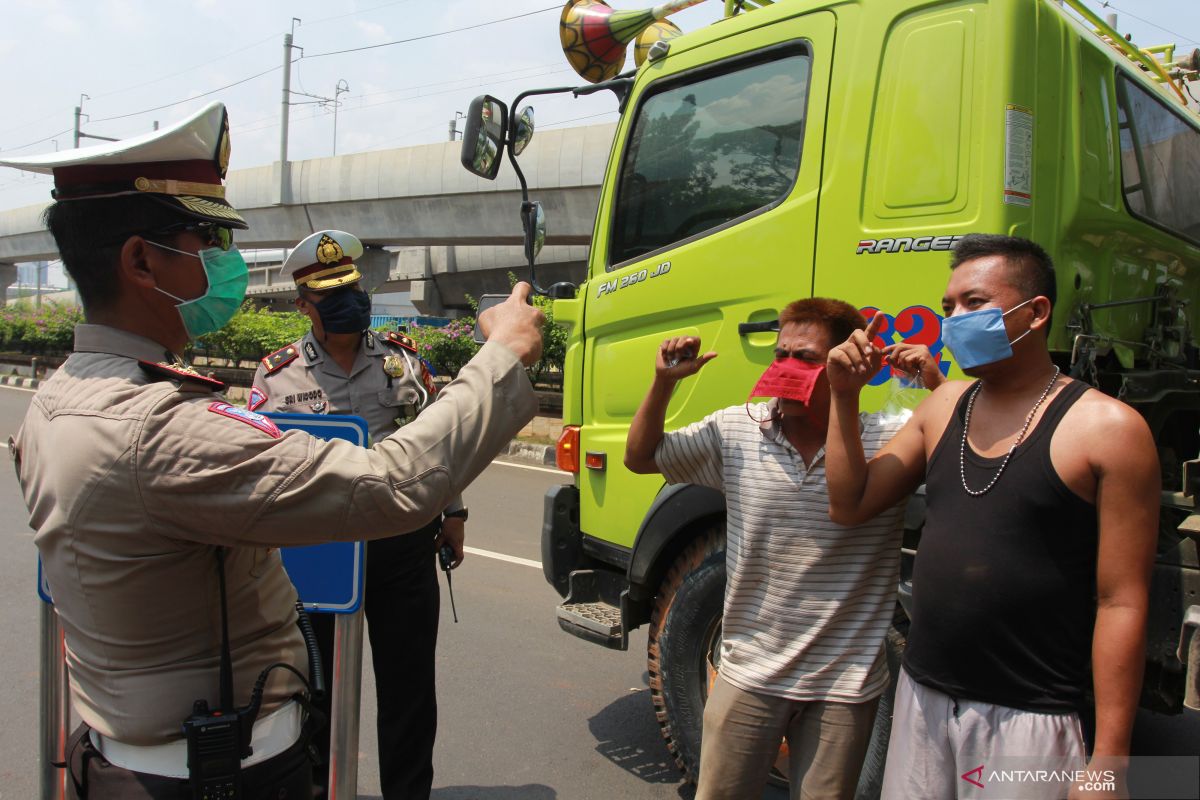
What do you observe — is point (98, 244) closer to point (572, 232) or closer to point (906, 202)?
point (906, 202)

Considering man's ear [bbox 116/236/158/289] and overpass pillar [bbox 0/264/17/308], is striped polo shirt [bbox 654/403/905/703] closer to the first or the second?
man's ear [bbox 116/236/158/289]

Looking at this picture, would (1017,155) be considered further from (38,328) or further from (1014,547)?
(38,328)

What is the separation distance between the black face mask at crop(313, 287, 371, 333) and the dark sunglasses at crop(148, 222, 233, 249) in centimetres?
144

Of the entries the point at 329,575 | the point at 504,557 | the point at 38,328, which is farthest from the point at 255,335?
the point at 329,575

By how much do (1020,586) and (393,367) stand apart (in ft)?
7.04

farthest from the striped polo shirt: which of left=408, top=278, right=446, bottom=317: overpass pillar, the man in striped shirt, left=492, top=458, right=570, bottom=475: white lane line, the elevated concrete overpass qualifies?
left=408, top=278, right=446, bottom=317: overpass pillar

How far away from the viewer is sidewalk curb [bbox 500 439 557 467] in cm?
1115

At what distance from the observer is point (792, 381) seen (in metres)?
2.15

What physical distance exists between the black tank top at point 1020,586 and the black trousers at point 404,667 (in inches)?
65.7

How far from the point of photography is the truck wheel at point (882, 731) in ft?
8.24

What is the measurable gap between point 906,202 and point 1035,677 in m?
1.44

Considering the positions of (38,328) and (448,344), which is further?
(38,328)

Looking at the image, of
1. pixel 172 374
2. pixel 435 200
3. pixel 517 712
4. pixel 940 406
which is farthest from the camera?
pixel 435 200

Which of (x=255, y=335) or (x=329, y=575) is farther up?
(x=329, y=575)
